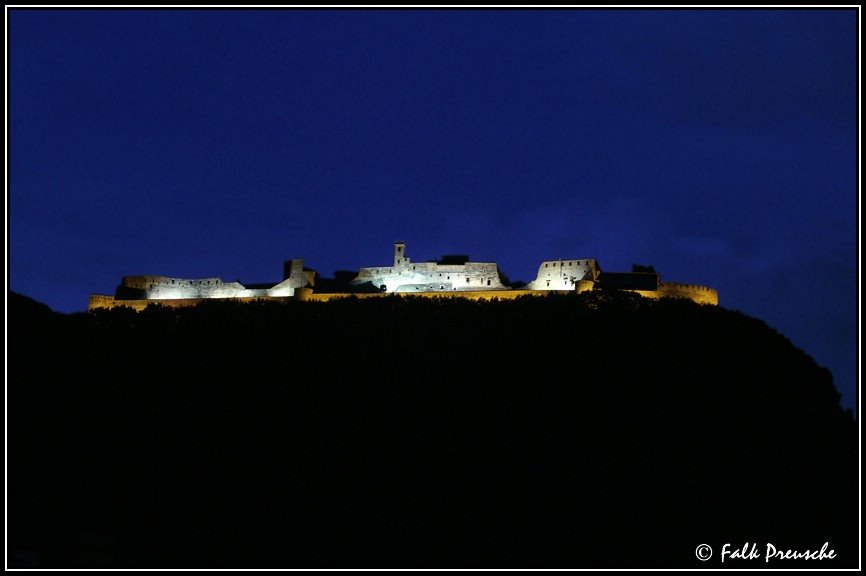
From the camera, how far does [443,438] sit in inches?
1893

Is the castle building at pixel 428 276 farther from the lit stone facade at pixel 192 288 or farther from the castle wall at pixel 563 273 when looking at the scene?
the lit stone facade at pixel 192 288

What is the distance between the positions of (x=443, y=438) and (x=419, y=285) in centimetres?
1388

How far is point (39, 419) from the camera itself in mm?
49031

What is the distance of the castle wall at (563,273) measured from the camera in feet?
184

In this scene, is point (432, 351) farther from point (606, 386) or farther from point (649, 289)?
point (649, 289)

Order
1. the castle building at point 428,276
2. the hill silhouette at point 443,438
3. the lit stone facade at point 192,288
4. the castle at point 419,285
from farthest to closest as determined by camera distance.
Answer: the lit stone facade at point 192,288, the castle building at point 428,276, the castle at point 419,285, the hill silhouette at point 443,438

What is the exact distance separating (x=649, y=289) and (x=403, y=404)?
16.9 m

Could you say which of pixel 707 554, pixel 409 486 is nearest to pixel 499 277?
pixel 409 486

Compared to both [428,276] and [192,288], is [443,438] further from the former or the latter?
[192,288]

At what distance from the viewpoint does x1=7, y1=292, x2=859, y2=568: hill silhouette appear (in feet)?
142

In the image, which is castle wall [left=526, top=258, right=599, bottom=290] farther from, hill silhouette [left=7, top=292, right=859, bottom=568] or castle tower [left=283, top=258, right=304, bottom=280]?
castle tower [left=283, top=258, right=304, bottom=280]

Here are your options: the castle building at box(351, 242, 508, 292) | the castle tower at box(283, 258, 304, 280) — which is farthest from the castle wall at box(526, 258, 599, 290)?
the castle tower at box(283, 258, 304, 280)

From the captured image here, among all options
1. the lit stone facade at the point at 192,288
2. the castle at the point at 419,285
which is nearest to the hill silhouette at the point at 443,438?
the castle at the point at 419,285

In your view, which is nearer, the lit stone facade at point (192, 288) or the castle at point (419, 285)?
the castle at point (419, 285)
